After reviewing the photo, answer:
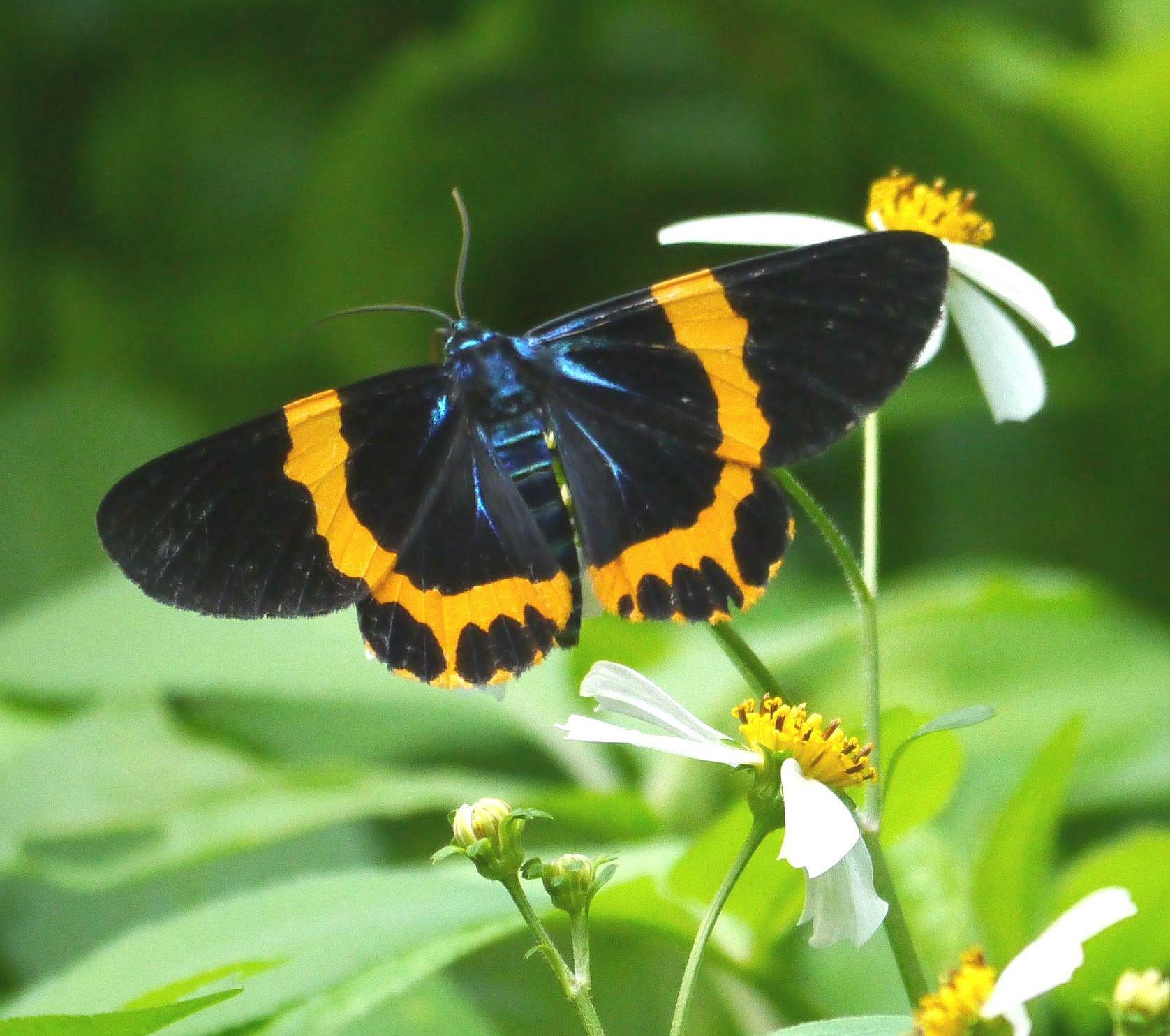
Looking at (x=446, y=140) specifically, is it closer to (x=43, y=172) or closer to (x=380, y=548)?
(x=43, y=172)

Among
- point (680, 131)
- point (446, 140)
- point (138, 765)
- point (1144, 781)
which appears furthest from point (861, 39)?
point (138, 765)

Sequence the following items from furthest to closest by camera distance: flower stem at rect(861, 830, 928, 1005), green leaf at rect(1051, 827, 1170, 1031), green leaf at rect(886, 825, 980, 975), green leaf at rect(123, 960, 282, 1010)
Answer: green leaf at rect(886, 825, 980, 975) < green leaf at rect(1051, 827, 1170, 1031) < green leaf at rect(123, 960, 282, 1010) < flower stem at rect(861, 830, 928, 1005)

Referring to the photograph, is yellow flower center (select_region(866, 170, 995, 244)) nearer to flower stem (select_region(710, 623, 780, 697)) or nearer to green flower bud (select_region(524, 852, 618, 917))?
flower stem (select_region(710, 623, 780, 697))

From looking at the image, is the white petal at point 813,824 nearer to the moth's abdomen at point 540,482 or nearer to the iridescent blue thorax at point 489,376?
the moth's abdomen at point 540,482

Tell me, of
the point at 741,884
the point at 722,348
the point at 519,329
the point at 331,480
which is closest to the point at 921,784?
the point at 741,884

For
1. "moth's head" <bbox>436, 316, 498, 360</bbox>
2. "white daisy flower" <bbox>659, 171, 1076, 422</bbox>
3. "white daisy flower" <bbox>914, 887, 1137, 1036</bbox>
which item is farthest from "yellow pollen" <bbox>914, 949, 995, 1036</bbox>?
"moth's head" <bbox>436, 316, 498, 360</bbox>

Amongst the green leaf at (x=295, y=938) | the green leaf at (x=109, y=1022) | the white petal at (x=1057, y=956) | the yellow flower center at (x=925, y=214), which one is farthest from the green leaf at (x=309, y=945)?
the yellow flower center at (x=925, y=214)
